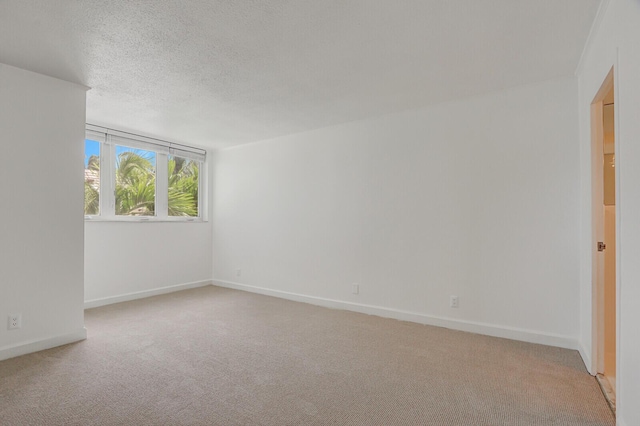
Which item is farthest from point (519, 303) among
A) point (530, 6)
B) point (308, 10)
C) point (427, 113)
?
point (308, 10)

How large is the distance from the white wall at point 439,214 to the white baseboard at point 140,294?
3.59ft

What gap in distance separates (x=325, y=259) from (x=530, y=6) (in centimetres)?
334

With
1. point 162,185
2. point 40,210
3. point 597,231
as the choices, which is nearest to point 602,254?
point 597,231

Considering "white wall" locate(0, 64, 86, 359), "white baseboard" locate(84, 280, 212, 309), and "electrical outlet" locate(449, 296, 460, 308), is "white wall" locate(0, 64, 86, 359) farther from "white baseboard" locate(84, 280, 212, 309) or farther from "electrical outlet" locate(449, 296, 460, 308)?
"electrical outlet" locate(449, 296, 460, 308)

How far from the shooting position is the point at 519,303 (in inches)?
126

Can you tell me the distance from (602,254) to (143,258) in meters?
5.21

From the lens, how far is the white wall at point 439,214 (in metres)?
3.07

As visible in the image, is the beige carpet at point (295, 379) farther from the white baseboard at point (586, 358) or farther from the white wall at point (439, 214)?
the white wall at point (439, 214)

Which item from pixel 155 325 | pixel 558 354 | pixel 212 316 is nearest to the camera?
pixel 558 354

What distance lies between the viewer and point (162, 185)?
5.29 metres

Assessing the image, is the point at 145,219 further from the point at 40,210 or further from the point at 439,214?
the point at 439,214

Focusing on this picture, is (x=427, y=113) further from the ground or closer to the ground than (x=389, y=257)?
further from the ground

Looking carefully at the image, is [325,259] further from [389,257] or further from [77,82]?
[77,82]

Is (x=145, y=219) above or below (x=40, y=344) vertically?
above
